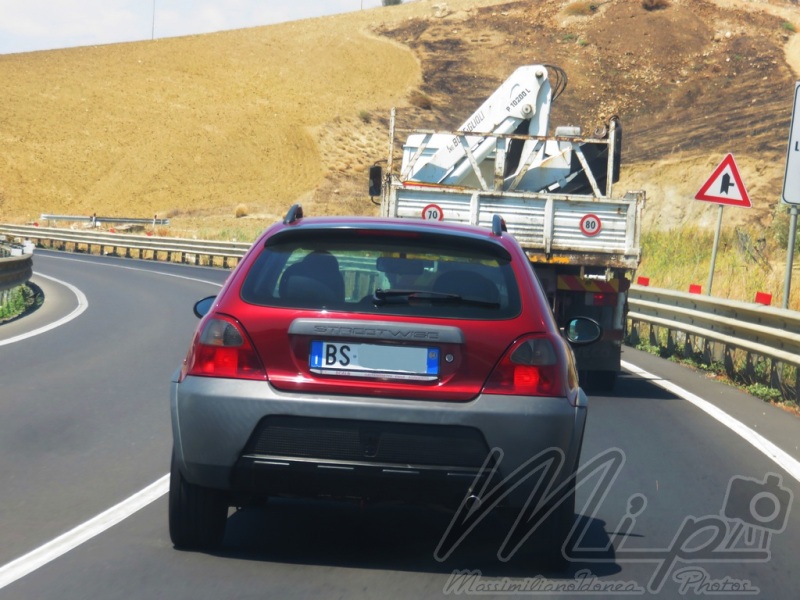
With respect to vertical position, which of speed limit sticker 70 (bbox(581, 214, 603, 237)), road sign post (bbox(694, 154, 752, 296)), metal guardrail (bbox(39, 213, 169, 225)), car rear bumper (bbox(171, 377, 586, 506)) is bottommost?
metal guardrail (bbox(39, 213, 169, 225))

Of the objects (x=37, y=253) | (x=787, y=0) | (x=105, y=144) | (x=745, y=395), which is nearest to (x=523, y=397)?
(x=745, y=395)

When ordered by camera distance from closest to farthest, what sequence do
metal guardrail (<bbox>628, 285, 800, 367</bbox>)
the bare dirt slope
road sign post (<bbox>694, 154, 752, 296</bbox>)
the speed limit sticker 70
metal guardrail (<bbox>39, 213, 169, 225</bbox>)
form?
metal guardrail (<bbox>628, 285, 800, 367</bbox>), the speed limit sticker 70, road sign post (<bbox>694, 154, 752, 296</bbox>), metal guardrail (<bbox>39, 213, 169, 225</bbox>), the bare dirt slope

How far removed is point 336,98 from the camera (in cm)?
9356

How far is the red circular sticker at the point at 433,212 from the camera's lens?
1437 cm

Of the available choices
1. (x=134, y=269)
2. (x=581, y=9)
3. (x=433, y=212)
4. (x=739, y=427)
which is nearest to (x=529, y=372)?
(x=739, y=427)

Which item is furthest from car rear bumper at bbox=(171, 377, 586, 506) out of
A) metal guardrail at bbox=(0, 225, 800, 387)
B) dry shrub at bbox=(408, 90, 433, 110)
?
dry shrub at bbox=(408, 90, 433, 110)

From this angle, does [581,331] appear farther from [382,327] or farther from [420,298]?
[382,327]

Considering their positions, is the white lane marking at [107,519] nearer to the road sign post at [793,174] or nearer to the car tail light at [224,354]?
the car tail light at [224,354]

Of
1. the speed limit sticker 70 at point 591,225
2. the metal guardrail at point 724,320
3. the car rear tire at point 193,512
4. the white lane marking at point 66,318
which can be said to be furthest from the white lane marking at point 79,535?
the white lane marking at point 66,318

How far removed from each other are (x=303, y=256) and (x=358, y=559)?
1423mm

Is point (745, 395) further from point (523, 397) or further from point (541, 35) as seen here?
point (541, 35)

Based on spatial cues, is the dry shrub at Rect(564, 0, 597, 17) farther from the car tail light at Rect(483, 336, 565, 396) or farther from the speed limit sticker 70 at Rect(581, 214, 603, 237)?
the car tail light at Rect(483, 336, 565, 396)

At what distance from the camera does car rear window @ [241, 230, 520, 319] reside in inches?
213

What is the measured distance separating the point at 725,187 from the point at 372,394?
13.7 metres
